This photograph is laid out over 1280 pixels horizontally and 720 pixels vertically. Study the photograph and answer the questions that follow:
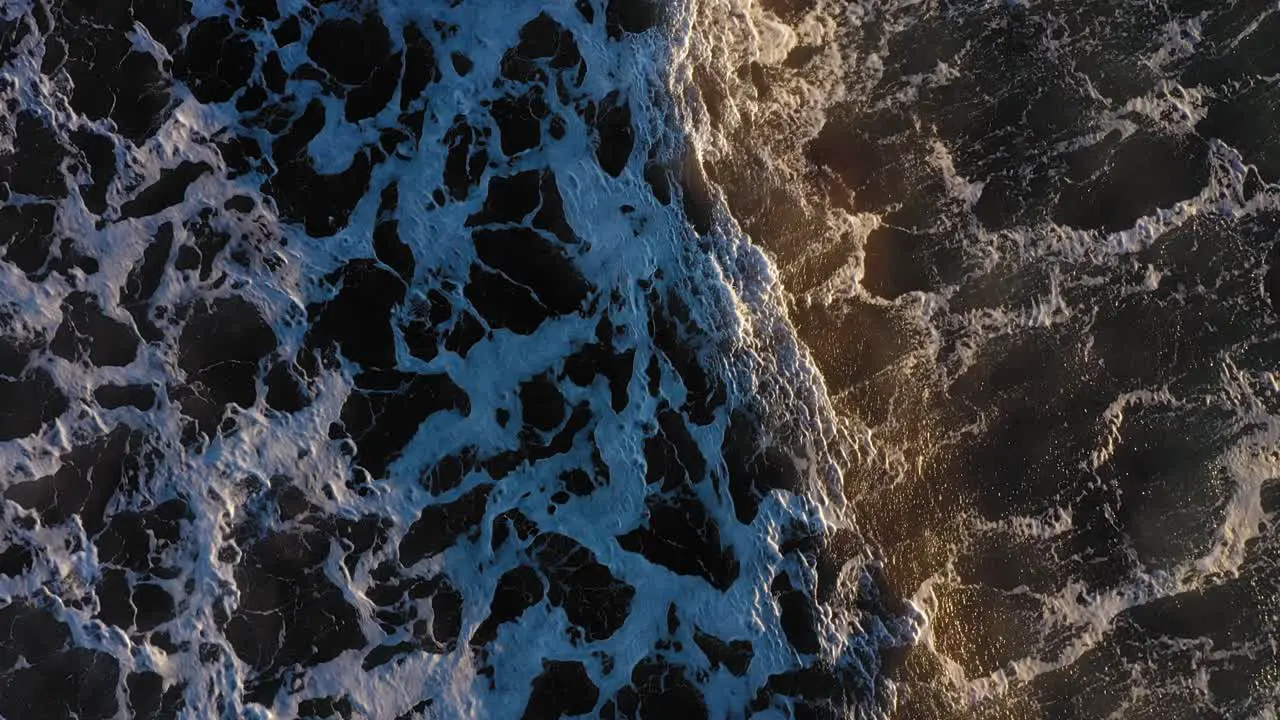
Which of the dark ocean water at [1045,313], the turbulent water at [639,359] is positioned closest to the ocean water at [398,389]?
the turbulent water at [639,359]

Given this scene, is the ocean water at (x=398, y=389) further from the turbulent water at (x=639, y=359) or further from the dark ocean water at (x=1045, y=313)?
the dark ocean water at (x=1045, y=313)

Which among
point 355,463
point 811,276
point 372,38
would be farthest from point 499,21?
point 355,463

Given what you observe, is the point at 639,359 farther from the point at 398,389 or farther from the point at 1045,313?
the point at 1045,313

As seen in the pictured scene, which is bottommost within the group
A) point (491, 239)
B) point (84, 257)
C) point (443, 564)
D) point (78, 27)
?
point (443, 564)

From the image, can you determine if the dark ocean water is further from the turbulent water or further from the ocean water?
the ocean water

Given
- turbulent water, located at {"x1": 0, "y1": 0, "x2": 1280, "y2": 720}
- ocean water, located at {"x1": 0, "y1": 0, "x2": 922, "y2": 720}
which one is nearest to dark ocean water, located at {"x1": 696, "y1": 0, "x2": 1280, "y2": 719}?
turbulent water, located at {"x1": 0, "y1": 0, "x2": 1280, "y2": 720}

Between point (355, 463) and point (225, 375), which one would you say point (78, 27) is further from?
point (355, 463)

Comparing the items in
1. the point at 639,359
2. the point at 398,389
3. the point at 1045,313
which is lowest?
the point at 398,389

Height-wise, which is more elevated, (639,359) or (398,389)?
(639,359)

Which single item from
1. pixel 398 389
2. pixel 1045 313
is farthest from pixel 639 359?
pixel 1045 313
